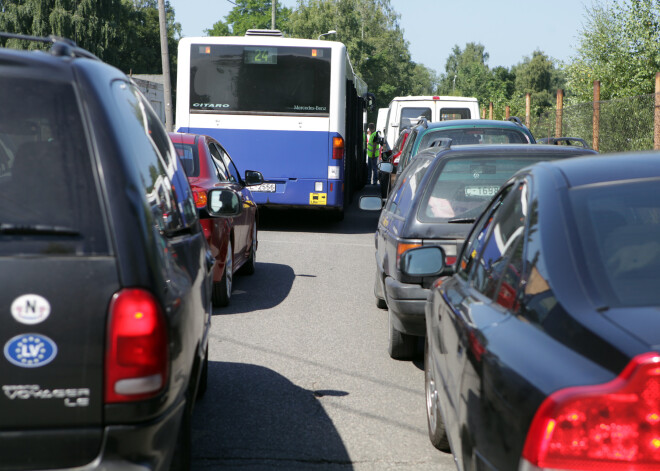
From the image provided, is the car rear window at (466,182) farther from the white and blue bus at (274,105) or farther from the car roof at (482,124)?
the white and blue bus at (274,105)

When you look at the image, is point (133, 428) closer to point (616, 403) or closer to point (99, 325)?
point (99, 325)

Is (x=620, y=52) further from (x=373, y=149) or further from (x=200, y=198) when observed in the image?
(x=200, y=198)

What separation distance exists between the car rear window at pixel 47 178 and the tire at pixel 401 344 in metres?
4.06

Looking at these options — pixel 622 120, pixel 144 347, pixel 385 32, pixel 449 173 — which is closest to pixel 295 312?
pixel 449 173

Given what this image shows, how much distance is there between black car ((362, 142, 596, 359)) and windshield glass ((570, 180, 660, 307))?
308 centimetres

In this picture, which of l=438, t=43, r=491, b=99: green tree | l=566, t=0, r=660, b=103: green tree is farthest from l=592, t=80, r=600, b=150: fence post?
l=438, t=43, r=491, b=99: green tree

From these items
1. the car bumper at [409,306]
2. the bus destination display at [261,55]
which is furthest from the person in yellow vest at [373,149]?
the car bumper at [409,306]

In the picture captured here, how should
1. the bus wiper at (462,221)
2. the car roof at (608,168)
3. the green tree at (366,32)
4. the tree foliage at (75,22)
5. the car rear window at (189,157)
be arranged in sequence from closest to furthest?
the car roof at (608,168) → the bus wiper at (462,221) → the car rear window at (189,157) → the tree foliage at (75,22) → the green tree at (366,32)

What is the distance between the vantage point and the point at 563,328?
7.98 ft

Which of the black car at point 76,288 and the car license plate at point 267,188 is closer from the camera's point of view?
the black car at point 76,288

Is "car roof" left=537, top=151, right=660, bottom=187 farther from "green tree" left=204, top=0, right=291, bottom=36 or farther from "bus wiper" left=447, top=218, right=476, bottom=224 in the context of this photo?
"green tree" left=204, top=0, right=291, bottom=36

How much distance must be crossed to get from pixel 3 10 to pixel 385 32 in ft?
136

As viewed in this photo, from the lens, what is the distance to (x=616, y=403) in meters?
2.05

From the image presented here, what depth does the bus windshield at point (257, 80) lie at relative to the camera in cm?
1570
